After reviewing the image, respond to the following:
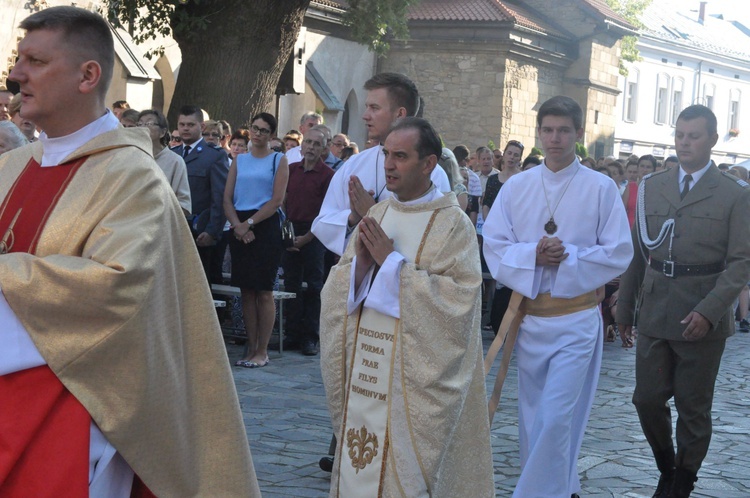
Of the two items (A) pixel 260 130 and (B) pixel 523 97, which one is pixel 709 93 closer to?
(B) pixel 523 97

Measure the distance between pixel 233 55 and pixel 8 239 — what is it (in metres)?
11.9

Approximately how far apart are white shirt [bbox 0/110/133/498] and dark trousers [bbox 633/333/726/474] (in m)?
3.85

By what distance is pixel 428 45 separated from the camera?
1512 inches

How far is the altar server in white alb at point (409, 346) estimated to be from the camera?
4.90 m

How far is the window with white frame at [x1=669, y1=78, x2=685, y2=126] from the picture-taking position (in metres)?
58.8

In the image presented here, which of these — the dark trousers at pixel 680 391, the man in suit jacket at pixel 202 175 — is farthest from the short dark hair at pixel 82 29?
the man in suit jacket at pixel 202 175

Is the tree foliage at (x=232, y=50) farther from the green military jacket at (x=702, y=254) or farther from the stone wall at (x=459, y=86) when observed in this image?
the stone wall at (x=459, y=86)

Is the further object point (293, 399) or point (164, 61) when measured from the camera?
point (164, 61)

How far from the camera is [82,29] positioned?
3383mm

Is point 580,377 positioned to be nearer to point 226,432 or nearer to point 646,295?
point 646,295

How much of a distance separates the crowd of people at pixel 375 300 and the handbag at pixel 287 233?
1.15 m

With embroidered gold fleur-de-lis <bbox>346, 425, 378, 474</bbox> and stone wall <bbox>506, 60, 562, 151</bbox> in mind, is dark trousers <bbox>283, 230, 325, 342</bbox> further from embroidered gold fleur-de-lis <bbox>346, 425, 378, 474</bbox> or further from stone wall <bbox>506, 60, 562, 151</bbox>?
stone wall <bbox>506, 60, 562, 151</bbox>

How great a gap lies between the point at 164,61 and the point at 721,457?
20673 millimetres

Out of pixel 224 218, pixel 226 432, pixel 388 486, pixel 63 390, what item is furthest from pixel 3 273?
pixel 224 218
